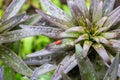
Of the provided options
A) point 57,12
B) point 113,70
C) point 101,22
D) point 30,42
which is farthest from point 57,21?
point 30,42

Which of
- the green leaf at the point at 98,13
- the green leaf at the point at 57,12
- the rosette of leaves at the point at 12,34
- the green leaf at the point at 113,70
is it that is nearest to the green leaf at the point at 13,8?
the rosette of leaves at the point at 12,34

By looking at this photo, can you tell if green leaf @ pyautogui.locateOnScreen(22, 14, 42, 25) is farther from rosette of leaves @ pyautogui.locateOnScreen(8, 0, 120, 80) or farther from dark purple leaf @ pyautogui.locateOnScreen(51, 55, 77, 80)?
dark purple leaf @ pyautogui.locateOnScreen(51, 55, 77, 80)

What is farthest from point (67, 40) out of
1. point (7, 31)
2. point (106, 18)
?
point (7, 31)

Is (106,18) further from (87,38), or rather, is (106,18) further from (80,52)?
(80,52)

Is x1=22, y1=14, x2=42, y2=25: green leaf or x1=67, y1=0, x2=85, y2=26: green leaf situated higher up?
x1=22, y1=14, x2=42, y2=25: green leaf

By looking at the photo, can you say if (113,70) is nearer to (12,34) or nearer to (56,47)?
(56,47)

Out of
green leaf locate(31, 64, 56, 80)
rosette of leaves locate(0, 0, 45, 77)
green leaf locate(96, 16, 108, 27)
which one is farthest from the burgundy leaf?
rosette of leaves locate(0, 0, 45, 77)
